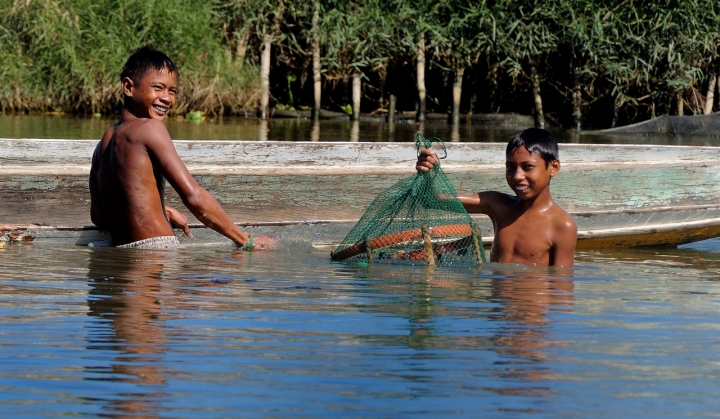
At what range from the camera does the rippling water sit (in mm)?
2492

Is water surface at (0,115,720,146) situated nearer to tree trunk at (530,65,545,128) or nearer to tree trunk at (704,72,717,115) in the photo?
tree trunk at (530,65,545,128)

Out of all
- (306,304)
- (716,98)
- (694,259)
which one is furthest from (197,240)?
(716,98)

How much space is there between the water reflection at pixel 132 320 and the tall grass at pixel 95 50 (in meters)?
9.82

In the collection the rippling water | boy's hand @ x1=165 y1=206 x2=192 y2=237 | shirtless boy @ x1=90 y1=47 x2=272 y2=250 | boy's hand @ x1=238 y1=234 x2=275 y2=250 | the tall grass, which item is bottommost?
the rippling water

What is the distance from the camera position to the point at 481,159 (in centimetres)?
704

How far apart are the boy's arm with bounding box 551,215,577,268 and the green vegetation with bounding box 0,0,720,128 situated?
9354 mm

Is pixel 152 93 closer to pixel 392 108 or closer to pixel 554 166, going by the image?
pixel 554 166

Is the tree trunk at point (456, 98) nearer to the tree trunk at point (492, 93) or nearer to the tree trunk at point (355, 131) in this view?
the tree trunk at point (492, 93)

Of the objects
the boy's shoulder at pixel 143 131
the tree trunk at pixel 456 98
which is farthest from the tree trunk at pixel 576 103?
the boy's shoulder at pixel 143 131

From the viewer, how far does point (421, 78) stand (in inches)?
595

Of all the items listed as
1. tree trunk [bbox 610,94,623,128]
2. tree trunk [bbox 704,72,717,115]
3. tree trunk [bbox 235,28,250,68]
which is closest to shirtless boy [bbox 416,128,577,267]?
tree trunk [bbox 610,94,623,128]

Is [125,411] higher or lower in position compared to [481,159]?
lower

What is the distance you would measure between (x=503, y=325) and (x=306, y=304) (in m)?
0.70

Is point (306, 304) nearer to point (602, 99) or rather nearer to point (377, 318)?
point (377, 318)
